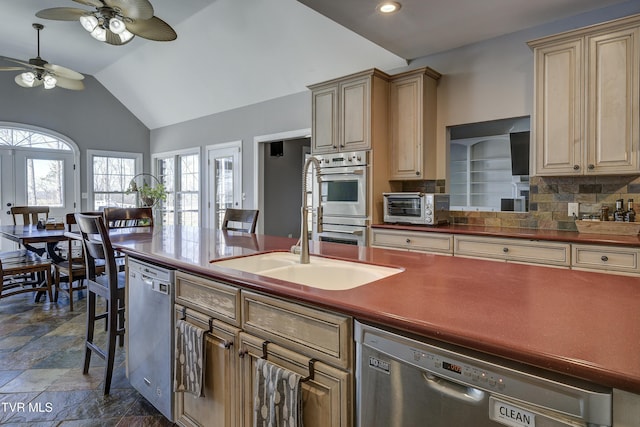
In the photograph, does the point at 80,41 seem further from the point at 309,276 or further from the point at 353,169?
the point at 309,276

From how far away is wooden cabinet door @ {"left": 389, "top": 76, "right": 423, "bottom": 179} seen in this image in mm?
3588

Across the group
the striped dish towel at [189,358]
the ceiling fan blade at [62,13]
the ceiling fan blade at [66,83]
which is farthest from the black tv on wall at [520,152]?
the ceiling fan blade at [66,83]

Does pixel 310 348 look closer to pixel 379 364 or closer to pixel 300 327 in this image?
pixel 300 327

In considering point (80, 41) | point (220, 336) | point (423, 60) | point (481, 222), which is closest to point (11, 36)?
point (80, 41)

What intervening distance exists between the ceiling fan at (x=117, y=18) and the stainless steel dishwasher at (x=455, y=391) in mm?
2805

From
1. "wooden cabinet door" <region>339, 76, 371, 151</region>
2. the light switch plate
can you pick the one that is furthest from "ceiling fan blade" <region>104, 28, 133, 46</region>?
the light switch plate

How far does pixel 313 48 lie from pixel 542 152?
8.66ft

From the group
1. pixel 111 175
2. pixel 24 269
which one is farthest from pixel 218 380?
pixel 111 175

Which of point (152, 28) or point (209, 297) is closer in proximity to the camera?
point (209, 297)

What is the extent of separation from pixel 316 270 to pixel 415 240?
1.78m

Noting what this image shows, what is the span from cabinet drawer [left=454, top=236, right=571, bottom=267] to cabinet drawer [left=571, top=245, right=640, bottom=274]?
0.06 meters

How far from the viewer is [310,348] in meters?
1.16

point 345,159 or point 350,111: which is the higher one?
point 350,111

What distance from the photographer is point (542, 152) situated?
2941 mm
